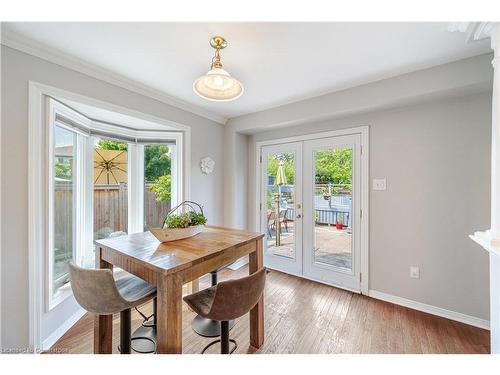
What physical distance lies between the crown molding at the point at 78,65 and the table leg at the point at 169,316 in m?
1.95

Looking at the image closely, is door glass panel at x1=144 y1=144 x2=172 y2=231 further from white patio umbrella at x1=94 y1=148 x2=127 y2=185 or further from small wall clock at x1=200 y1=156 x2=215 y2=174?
small wall clock at x1=200 y1=156 x2=215 y2=174

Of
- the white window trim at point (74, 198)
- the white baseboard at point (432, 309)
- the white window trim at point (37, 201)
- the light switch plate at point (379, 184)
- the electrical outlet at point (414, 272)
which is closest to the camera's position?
the white window trim at point (37, 201)

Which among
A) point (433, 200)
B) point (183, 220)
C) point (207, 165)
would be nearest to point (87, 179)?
point (207, 165)

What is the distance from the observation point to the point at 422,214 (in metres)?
2.20

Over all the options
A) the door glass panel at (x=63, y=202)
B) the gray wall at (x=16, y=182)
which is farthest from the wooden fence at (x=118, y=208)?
the gray wall at (x=16, y=182)

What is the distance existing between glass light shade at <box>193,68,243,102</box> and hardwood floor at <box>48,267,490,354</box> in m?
1.96

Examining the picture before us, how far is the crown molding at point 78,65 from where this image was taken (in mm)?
1471

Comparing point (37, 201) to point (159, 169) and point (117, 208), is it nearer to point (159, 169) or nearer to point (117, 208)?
point (117, 208)

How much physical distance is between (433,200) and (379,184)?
1.64 feet

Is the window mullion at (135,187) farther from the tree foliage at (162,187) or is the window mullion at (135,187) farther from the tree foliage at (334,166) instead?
the tree foliage at (334,166)

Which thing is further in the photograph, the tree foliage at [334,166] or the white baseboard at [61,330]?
the tree foliage at [334,166]

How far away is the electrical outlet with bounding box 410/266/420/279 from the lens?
87.4 inches

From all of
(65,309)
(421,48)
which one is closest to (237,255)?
(65,309)
